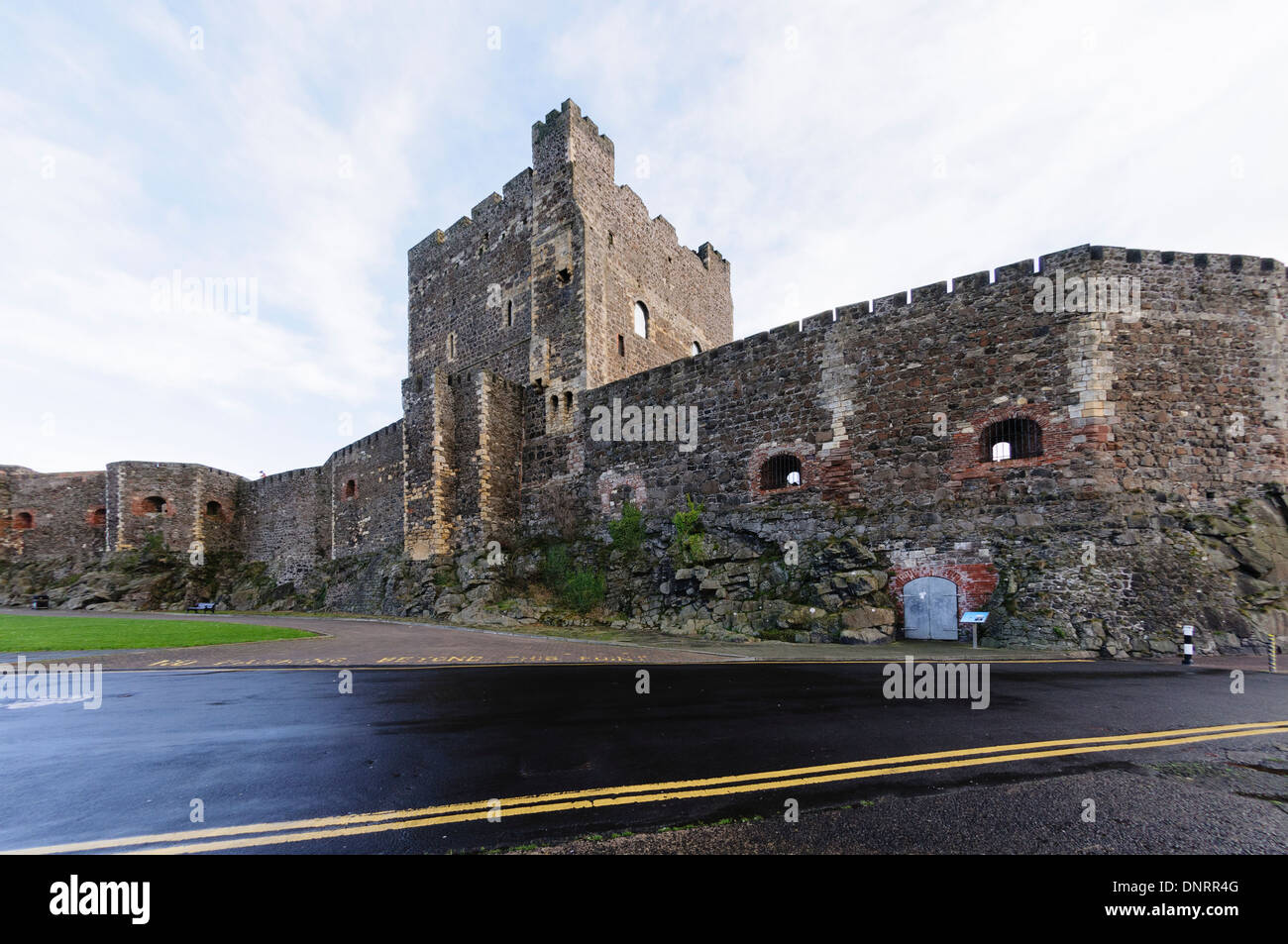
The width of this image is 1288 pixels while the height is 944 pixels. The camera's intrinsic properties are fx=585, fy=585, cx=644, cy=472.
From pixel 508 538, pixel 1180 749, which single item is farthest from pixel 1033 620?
pixel 508 538

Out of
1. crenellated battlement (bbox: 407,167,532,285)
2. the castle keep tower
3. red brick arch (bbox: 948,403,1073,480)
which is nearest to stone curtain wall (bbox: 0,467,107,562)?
crenellated battlement (bbox: 407,167,532,285)

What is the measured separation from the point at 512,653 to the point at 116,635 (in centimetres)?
954

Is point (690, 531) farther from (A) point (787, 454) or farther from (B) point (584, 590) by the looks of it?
(B) point (584, 590)

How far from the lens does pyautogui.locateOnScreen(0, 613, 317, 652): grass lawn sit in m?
12.0

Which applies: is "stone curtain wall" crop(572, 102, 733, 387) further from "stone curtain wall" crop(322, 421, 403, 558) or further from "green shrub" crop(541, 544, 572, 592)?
"stone curtain wall" crop(322, 421, 403, 558)

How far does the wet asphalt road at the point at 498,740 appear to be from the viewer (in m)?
3.78

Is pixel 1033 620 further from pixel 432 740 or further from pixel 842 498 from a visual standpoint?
pixel 432 740

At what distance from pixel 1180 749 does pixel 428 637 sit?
14415 mm

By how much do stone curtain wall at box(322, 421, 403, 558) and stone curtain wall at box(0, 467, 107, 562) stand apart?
1865 centimetres
